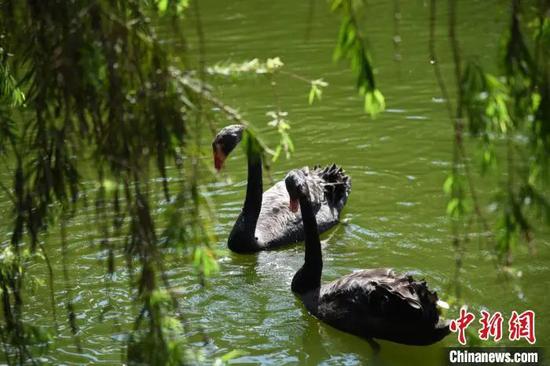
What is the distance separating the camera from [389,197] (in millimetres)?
7633

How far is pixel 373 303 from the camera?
16.8 feet

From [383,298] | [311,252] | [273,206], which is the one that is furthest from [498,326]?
[273,206]

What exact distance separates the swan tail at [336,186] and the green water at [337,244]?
109 mm

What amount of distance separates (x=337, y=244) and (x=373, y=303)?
1.88m

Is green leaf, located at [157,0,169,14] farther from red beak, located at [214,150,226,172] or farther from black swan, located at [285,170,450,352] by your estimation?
red beak, located at [214,150,226,172]

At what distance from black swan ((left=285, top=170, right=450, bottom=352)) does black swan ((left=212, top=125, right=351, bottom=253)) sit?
104 centimetres

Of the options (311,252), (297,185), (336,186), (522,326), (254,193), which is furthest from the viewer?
(336,186)

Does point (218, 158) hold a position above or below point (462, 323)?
above

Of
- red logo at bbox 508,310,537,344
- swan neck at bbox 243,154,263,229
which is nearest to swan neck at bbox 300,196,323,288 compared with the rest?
swan neck at bbox 243,154,263,229

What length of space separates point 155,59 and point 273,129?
22.7 feet

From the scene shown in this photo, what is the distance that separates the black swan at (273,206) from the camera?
6871 mm

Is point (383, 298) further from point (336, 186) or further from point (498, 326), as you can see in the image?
point (336, 186)

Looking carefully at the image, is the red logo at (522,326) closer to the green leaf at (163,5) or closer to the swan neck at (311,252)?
the swan neck at (311,252)

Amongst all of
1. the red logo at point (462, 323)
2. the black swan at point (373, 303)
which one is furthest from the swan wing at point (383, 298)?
the red logo at point (462, 323)
